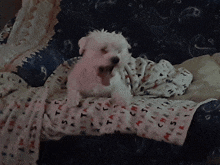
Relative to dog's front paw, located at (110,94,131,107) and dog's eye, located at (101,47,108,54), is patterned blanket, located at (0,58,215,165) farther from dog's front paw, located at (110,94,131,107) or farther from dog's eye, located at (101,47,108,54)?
dog's eye, located at (101,47,108,54)

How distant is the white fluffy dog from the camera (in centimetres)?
106

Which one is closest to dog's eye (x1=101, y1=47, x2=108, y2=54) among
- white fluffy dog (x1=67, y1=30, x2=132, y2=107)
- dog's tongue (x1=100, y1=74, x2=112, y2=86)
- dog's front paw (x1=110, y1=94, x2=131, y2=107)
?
white fluffy dog (x1=67, y1=30, x2=132, y2=107)

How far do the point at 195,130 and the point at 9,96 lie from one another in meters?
0.97

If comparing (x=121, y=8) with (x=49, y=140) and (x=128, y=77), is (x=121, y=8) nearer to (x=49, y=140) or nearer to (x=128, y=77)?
(x=128, y=77)

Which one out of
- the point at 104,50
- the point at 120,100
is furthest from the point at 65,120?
the point at 104,50

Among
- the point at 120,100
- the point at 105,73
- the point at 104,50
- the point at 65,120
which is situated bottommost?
the point at 65,120

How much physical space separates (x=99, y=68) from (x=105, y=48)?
108 millimetres

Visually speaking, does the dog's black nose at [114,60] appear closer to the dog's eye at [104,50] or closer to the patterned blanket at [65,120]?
the dog's eye at [104,50]

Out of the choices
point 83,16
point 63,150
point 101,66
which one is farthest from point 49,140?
point 83,16

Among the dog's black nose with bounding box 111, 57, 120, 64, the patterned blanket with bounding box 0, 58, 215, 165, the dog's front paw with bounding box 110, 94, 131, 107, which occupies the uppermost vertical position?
the dog's black nose with bounding box 111, 57, 120, 64

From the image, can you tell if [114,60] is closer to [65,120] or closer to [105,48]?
[105,48]

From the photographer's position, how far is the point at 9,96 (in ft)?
3.79

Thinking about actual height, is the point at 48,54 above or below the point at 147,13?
Answer: below

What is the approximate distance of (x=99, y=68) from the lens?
1078 mm
